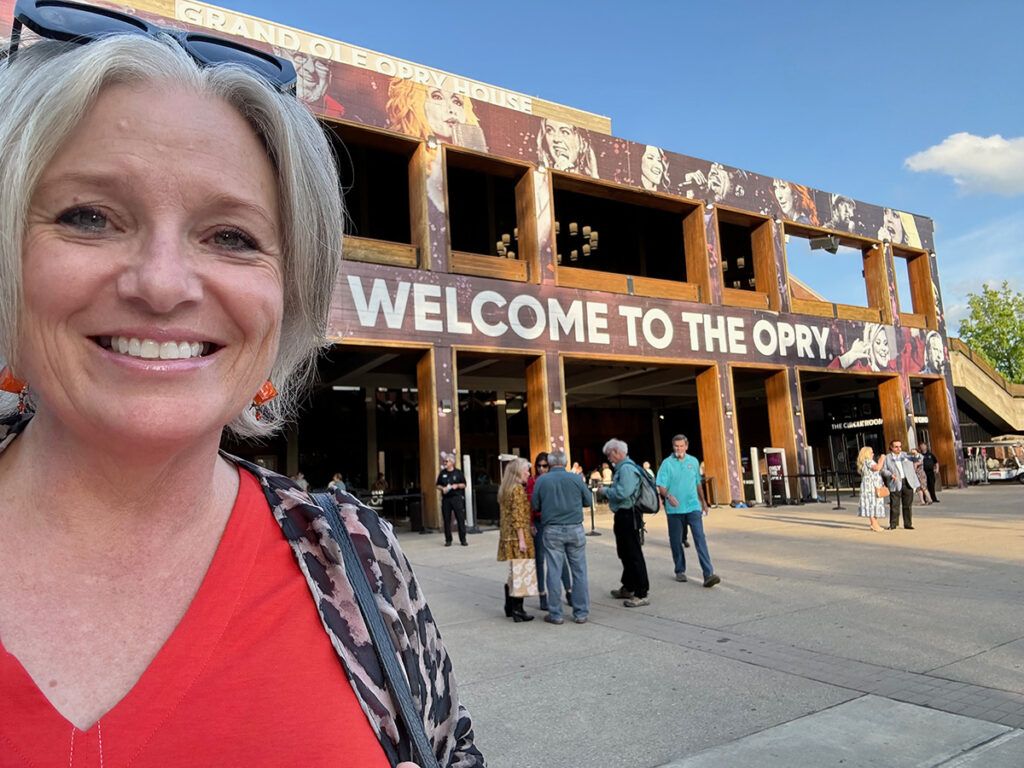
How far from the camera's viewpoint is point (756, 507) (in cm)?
1945

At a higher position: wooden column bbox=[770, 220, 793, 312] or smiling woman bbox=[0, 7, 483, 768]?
wooden column bbox=[770, 220, 793, 312]

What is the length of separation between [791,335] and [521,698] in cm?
1967

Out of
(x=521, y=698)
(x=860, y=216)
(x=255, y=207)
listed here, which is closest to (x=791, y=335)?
(x=860, y=216)

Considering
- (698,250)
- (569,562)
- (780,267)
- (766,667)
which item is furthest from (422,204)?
(766,667)

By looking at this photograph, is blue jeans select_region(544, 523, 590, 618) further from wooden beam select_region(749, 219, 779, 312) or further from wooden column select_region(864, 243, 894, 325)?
wooden column select_region(864, 243, 894, 325)

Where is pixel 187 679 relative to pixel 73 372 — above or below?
below

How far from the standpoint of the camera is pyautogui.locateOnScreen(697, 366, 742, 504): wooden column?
63.7 ft

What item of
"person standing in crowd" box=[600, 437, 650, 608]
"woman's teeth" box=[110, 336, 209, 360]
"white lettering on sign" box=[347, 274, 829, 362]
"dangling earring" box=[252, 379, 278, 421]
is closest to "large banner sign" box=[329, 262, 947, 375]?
"white lettering on sign" box=[347, 274, 829, 362]

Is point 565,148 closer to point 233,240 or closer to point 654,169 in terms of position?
point 654,169

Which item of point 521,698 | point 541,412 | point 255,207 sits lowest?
point 521,698

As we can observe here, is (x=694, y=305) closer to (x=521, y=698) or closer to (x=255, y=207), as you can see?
(x=521, y=698)

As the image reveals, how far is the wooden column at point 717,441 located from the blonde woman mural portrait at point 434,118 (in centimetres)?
930

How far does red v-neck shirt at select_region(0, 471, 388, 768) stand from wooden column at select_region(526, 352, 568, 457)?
15.8m

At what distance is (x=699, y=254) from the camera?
67.1 ft
